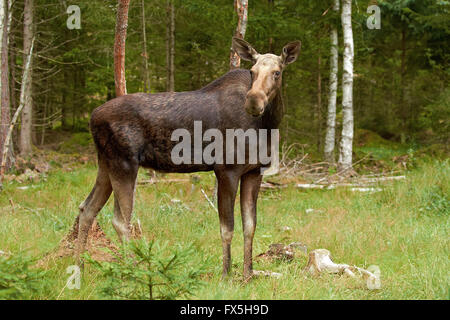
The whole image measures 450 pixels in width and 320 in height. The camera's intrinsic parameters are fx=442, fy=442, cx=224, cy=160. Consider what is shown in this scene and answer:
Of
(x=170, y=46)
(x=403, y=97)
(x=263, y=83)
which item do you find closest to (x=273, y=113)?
(x=263, y=83)

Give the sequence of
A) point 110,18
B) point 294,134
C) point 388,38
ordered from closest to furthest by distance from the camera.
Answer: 1. point 110,18
2. point 294,134
3. point 388,38

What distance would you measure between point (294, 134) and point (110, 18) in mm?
8655

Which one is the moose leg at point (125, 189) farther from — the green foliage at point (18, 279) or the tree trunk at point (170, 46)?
the tree trunk at point (170, 46)

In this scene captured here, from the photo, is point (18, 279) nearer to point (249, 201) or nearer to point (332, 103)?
point (249, 201)

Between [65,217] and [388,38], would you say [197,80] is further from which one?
[65,217]

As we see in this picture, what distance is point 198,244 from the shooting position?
630cm

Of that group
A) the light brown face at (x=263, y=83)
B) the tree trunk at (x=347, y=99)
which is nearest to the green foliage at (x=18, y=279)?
the light brown face at (x=263, y=83)

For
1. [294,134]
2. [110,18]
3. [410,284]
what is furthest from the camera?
[294,134]

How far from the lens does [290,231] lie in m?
7.13

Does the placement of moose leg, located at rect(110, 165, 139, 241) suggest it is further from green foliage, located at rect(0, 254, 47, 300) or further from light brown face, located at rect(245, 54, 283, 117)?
light brown face, located at rect(245, 54, 283, 117)

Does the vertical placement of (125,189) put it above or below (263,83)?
below

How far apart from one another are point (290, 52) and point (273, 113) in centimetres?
69

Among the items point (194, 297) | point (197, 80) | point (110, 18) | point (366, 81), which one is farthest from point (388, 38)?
point (194, 297)

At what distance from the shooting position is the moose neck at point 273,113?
4797mm
